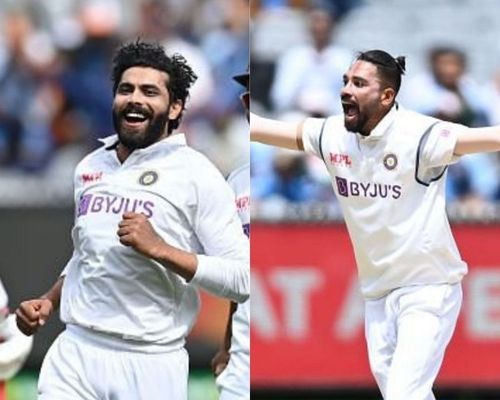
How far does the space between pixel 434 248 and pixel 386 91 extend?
53 centimetres

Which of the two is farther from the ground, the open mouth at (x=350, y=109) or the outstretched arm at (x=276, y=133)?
the open mouth at (x=350, y=109)

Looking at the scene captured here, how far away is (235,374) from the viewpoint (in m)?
5.31

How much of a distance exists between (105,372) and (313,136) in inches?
41.9

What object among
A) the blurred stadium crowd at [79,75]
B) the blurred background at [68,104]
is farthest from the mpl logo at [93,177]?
the blurred stadium crowd at [79,75]

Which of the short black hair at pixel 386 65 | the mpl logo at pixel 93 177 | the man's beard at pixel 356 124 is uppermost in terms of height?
the short black hair at pixel 386 65

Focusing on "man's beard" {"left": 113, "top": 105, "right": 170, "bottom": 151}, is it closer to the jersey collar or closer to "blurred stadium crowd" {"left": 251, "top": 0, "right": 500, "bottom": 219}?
the jersey collar

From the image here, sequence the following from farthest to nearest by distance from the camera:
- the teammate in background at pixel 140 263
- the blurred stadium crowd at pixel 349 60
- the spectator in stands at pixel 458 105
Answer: the blurred stadium crowd at pixel 349 60 → the spectator in stands at pixel 458 105 → the teammate in background at pixel 140 263

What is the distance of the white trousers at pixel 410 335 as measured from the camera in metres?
4.61

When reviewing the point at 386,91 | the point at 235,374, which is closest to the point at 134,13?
the point at 235,374

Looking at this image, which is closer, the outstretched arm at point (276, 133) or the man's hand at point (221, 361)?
the outstretched arm at point (276, 133)

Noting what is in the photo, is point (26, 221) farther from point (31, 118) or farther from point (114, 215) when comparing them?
point (114, 215)

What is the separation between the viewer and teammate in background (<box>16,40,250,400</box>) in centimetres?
413

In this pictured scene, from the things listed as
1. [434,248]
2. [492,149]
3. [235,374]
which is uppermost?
[492,149]

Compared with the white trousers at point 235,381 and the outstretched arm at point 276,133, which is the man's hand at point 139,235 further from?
the white trousers at point 235,381
